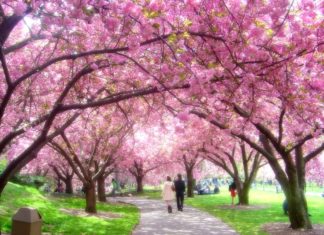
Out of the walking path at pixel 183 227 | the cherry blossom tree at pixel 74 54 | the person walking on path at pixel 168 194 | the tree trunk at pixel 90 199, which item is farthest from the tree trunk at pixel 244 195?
the cherry blossom tree at pixel 74 54

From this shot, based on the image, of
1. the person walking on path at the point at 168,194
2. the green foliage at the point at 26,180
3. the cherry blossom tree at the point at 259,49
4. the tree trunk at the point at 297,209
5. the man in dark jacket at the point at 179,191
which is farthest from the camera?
the green foliage at the point at 26,180

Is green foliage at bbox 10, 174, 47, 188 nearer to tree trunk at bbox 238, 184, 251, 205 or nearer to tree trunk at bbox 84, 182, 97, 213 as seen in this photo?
tree trunk at bbox 84, 182, 97, 213

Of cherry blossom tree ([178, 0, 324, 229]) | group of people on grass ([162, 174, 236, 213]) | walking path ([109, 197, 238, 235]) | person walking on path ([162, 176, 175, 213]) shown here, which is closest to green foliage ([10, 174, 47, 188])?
group of people on grass ([162, 174, 236, 213])

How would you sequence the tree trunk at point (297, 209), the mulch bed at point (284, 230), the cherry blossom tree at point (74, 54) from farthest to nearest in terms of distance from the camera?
the tree trunk at point (297, 209) → the mulch bed at point (284, 230) → the cherry blossom tree at point (74, 54)

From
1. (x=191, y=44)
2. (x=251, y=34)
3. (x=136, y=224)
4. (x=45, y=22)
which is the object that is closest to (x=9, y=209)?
(x=136, y=224)

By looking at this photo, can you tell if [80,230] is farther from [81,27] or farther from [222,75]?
[222,75]

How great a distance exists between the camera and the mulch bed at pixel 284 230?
12387 mm

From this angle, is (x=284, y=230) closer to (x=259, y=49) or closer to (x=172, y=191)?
(x=172, y=191)

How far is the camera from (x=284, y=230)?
1304cm

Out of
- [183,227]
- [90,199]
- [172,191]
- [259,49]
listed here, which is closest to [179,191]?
[172,191]

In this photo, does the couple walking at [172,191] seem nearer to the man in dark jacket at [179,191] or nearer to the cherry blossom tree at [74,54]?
the man in dark jacket at [179,191]

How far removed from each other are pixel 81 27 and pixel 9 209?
28.4ft

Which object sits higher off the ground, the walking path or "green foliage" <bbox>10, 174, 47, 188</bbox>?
"green foliage" <bbox>10, 174, 47, 188</bbox>

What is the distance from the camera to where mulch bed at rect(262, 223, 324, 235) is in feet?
40.6
